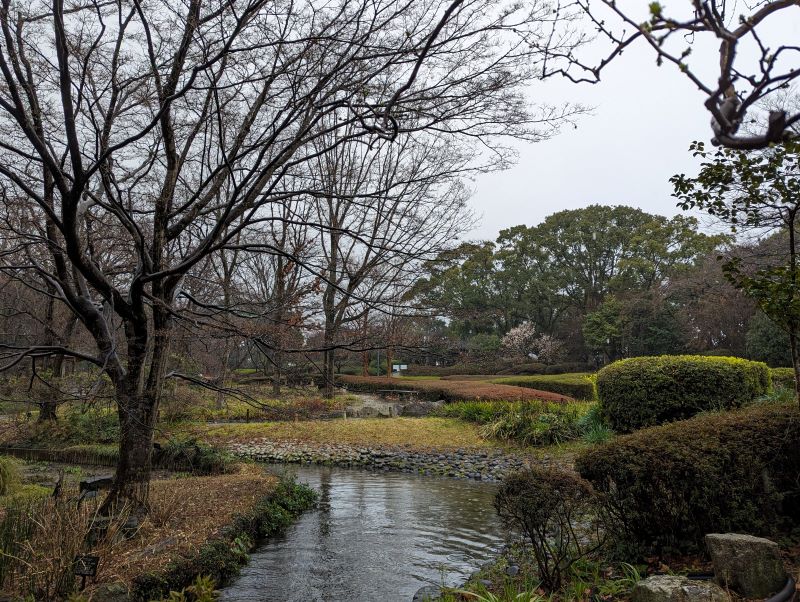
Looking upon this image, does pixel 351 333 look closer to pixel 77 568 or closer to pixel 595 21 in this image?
pixel 77 568

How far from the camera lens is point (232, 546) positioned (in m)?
5.77

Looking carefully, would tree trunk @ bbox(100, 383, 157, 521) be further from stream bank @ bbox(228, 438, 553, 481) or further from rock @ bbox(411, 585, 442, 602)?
stream bank @ bbox(228, 438, 553, 481)

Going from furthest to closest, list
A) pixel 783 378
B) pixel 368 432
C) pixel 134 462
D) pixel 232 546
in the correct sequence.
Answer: pixel 368 432
pixel 783 378
pixel 232 546
pixel 134 462

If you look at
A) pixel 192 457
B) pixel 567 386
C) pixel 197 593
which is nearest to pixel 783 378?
pixel 567 386

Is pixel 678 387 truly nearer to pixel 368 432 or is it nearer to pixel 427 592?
pixel 427 592

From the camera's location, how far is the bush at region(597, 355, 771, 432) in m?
9.72

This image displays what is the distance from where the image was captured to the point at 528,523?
425 centimetres

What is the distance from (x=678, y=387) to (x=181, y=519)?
8307 mm

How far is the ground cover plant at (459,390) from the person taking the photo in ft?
58.5

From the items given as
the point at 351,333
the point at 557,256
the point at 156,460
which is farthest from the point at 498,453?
the point at 557,256

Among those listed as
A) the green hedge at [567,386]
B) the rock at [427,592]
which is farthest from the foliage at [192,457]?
the green hedge at [567,386]

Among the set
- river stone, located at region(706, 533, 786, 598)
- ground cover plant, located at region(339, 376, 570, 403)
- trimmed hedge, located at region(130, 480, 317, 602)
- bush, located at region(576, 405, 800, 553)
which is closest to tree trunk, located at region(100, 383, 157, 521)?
trimmed hedge, located at region(130, 480, 317, 602)

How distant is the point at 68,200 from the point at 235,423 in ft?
44.8

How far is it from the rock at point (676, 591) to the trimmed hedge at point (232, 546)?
11.0 ft
